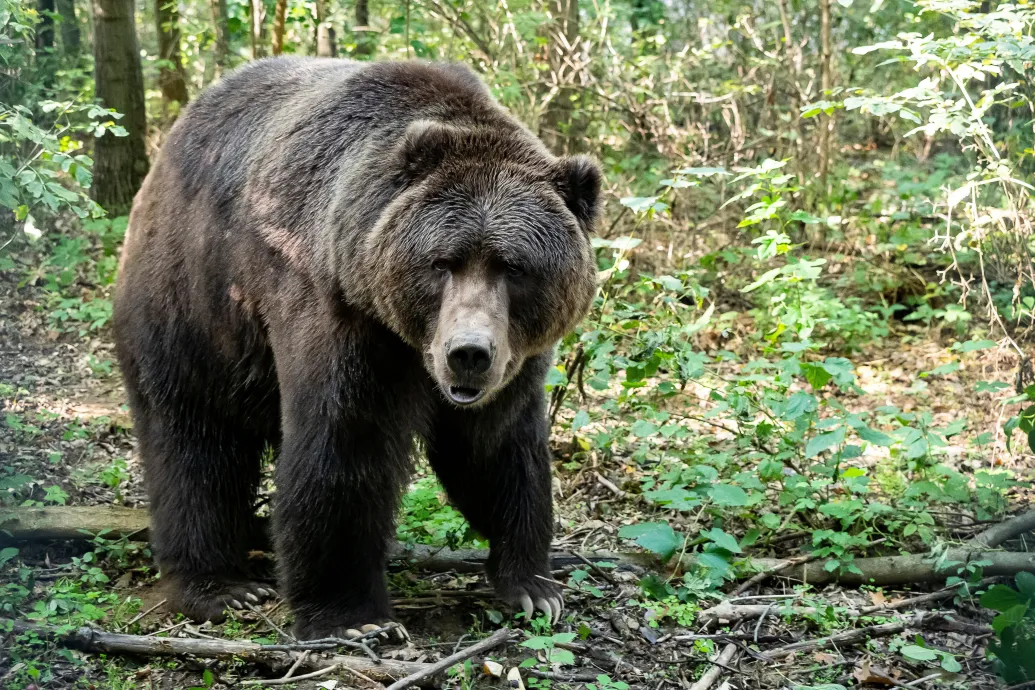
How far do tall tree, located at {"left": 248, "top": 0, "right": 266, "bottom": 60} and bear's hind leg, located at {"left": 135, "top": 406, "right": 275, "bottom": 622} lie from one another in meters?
5.79

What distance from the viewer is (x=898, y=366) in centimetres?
883

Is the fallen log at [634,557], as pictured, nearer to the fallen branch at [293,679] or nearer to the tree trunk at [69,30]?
the fallen branch at [293,679]

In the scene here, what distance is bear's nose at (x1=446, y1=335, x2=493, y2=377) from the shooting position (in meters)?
3.90

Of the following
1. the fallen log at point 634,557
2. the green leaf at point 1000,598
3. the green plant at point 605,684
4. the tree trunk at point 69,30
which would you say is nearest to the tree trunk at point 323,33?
the tree trunk at point 69,30

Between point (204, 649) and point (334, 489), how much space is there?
87cm

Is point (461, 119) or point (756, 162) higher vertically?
point (461, 119)

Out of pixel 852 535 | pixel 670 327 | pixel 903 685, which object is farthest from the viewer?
pixel 670 327

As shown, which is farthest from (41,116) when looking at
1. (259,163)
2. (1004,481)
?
(1004,481)

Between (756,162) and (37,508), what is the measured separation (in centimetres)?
760

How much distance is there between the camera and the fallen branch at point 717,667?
4.14 m

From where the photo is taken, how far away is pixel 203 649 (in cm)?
425

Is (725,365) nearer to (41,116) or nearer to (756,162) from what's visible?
(756,162)

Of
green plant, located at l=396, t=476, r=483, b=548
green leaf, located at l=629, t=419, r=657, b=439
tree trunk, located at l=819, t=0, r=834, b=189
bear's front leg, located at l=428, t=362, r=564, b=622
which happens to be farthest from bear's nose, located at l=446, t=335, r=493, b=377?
tree trunk, located at l=819, t=0, r=834, b=189

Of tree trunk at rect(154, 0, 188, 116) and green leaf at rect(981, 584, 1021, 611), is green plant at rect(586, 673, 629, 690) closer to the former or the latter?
green leaf at rect(981, 584, 1021, 611)
